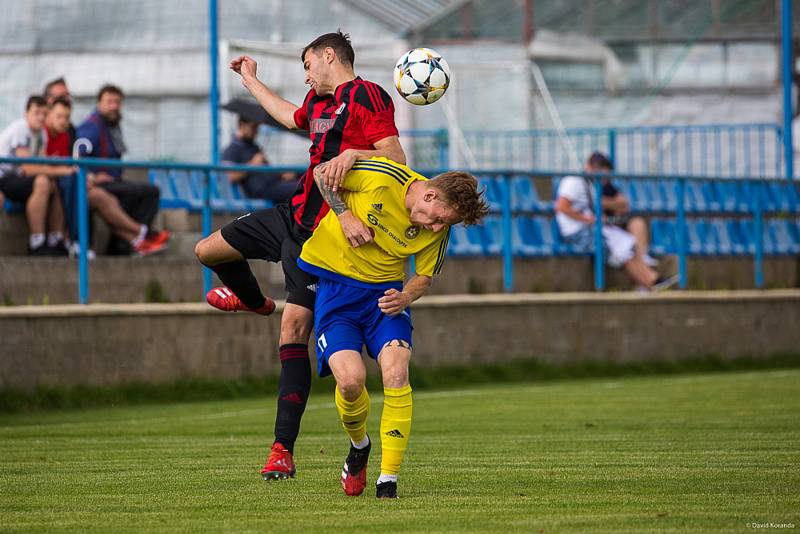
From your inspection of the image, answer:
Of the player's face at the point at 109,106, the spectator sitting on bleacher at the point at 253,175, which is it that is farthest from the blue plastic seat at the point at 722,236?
the player's face at the point at 109,106

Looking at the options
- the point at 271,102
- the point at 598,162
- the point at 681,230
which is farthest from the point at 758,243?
the point at 271,102

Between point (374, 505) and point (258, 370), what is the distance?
26.5ft

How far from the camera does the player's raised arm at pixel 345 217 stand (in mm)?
7055

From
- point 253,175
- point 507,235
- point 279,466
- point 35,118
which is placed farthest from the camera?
point 507,235

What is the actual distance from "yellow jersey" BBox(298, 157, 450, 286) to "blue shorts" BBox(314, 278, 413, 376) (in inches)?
2.4

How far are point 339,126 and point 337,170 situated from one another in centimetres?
68

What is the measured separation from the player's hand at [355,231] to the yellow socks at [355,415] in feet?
2.27

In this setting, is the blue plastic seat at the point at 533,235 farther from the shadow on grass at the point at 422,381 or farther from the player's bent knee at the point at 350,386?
the player's bent knee at the point at 350,386

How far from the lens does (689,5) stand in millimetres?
26797

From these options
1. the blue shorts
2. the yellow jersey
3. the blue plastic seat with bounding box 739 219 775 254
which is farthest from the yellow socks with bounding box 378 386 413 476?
the blue plastic seat with bounding box 739 219 775 254

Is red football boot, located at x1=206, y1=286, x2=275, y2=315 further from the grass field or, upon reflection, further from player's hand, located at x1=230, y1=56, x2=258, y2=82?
player's hand, located at x1=230, y1=56, x2=258, y2=82

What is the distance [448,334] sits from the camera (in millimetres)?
15898

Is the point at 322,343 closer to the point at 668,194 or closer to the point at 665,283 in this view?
the point at 665,283

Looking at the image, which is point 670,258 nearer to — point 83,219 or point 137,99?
point 83,219
